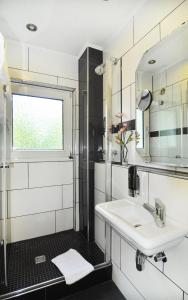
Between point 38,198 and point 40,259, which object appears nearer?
point 40,259

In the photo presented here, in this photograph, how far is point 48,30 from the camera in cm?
165

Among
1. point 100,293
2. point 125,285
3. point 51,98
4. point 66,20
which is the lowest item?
point 100,293

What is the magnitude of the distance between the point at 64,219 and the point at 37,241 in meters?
0.38

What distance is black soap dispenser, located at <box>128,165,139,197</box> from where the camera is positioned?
1229mm

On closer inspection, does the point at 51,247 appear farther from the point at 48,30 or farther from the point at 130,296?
the point at 48,30

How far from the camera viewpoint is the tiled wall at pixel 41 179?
6.04ft

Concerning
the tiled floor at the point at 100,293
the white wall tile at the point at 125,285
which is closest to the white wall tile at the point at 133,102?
the white wall tile at the point at 125,285

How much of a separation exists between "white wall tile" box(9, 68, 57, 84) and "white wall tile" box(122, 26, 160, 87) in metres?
0.89

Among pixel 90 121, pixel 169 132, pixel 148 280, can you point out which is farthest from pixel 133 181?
pixel 90 121

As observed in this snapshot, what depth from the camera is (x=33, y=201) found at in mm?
1933

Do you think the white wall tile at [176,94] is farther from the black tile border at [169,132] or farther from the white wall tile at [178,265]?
the white wall tile at [178,265]

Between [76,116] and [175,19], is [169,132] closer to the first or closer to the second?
[175,19]

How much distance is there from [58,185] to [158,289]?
139 cm

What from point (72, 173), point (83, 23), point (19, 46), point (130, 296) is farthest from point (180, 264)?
point (19, 46)
